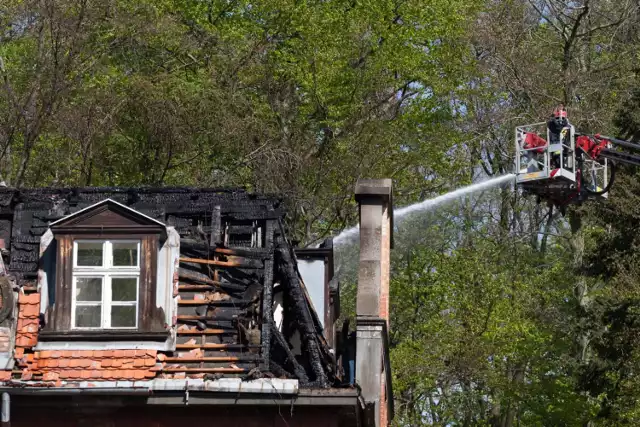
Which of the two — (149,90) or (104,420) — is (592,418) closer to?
(149,90)

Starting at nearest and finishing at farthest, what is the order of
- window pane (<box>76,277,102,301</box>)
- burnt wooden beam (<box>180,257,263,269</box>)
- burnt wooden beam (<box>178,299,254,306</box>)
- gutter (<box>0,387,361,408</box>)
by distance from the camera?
gutter (<box>0,387,361,408</box>), window pane (<box>76,277,102,301</box>), burnt wooden beam (<box>178,299,254,306</box>), burnt wooden beam (<box>180,257,263,269</box>)

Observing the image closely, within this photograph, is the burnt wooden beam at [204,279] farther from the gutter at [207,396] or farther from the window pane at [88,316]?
the gutter at [207,396]

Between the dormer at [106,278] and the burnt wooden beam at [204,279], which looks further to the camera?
the burnt wooden beam at [204,279]

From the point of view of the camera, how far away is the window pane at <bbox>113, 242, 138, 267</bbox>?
2227cm

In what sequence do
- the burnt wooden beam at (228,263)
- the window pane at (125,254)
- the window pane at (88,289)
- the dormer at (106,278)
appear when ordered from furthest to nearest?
1. the burnt wooden beam at (228,263)
2. the window pane at (125,254)
3. the window pane at (88,289)
4. the dormer at (106,278)

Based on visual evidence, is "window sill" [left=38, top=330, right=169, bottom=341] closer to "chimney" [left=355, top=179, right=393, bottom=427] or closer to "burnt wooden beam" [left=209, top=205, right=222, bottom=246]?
"burnt wooden beam" [left=209, top=205, right=222, bottom=246]

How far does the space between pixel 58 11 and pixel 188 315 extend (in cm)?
1797

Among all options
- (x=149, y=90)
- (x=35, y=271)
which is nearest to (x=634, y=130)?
(x=149, y=90)

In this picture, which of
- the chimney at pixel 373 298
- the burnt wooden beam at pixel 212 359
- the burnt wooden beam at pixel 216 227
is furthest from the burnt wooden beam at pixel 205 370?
the burnt wooden beam at pixel 216 227

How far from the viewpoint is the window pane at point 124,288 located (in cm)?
2212

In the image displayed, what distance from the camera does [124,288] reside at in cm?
2216

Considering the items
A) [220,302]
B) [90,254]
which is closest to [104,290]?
[90,254]

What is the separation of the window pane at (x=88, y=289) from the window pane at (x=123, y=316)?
0.99ft

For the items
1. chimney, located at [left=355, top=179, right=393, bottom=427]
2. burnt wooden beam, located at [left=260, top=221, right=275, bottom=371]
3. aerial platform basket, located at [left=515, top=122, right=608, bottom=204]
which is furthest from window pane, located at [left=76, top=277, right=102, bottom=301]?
aerial platform basket, located at [left=515, top=122, right=608, bottom=204]
